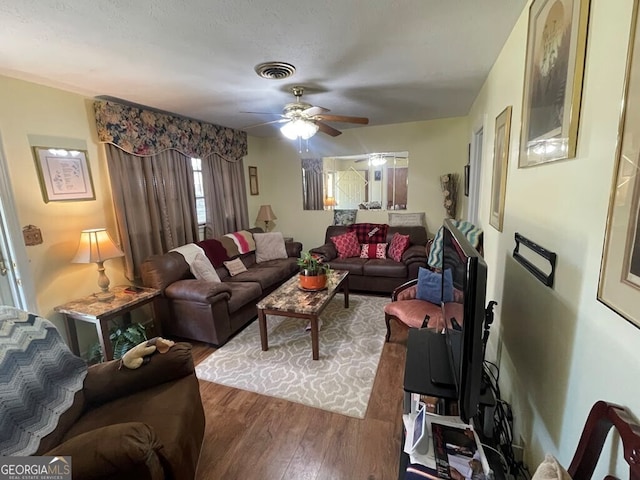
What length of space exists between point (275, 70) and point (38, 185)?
6.97ft

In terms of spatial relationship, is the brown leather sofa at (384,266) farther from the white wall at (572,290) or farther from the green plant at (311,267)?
the white wall at (572,290)

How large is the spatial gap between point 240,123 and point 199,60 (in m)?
2.01

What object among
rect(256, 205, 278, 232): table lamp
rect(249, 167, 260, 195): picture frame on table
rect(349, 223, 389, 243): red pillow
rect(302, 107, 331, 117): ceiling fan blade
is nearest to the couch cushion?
rect(349, 223, 389, 243): red pillow

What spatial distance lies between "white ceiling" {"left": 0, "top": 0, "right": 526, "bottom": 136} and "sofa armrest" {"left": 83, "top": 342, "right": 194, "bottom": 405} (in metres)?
1.79

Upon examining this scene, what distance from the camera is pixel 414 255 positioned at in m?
3.76

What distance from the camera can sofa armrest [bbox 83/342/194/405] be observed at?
4.80 ft

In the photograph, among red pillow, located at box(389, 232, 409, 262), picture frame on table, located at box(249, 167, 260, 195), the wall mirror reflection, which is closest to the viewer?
red pillow, located at box(389, 232, 409, 262)

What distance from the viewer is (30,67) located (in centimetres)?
201

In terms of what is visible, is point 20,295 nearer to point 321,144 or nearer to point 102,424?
point 102,424

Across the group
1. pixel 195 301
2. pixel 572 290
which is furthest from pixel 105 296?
pixel 572 290

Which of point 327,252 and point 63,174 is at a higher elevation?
point 63,174

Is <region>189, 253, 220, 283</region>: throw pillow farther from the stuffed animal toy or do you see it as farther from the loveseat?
the stuffed animal toy

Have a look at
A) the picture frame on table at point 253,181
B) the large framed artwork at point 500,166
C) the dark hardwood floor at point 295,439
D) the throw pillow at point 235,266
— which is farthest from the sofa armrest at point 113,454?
the picture frame on table at point 253,181

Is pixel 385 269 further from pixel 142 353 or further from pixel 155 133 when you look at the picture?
pixel 155 133
